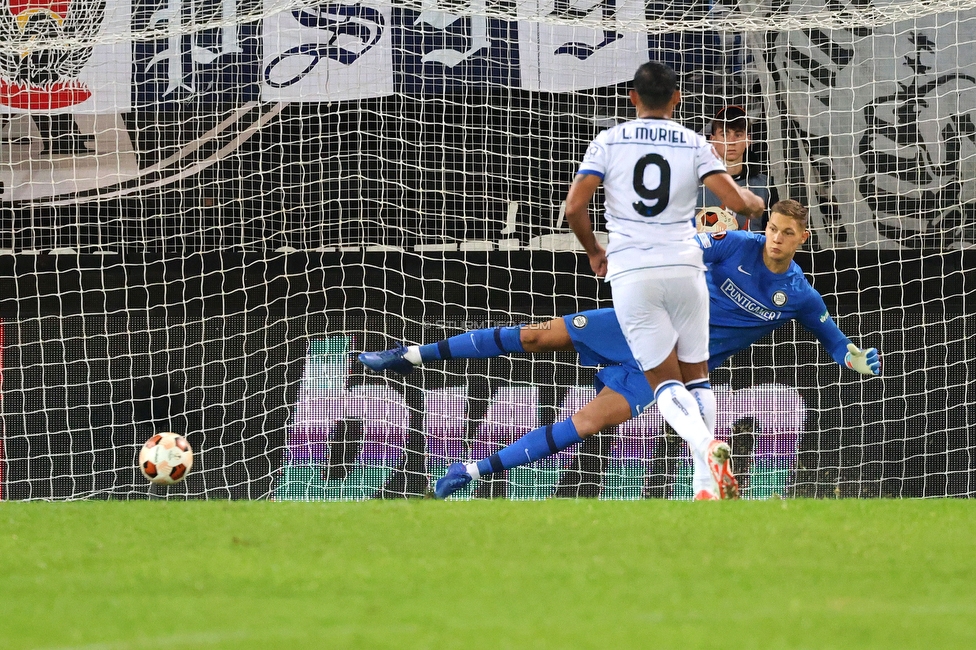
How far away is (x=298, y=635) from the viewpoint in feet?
9.48

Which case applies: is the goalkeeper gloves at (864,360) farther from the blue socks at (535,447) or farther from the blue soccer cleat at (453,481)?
the blue soccer cleat at (453,481)

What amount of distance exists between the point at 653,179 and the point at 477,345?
1.97m

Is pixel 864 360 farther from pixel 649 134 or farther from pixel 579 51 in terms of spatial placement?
pixel 579 51

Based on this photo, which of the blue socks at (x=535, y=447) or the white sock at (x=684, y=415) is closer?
the white sock at (x=684, y=415)

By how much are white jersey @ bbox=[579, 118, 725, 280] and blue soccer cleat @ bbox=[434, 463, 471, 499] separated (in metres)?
1.81

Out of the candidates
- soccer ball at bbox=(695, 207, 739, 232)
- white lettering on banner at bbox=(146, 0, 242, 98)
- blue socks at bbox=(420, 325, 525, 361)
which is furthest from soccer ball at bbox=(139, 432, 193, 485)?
white lettering on banner at bbox=(146, 0, 242, 98)

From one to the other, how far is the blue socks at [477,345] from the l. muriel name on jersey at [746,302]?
1143 mm

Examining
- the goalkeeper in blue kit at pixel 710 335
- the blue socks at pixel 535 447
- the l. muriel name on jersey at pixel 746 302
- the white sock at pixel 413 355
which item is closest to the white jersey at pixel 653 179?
the goalkeeper in blue kit at pixel 710 335

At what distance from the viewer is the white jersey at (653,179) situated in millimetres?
5617

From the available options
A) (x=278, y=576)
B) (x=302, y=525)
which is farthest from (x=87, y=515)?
(x=278, y=576)

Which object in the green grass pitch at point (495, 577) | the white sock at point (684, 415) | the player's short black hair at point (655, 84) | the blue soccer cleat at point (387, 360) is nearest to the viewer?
the green grass pitch at point (495, 577)

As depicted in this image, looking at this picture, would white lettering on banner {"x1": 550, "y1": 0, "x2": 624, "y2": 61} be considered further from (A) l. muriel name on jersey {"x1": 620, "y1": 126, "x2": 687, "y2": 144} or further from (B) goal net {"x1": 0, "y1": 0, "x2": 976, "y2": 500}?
(A) l. muriel name on jersey {"x1": 620, "y1": 126, "x2": 687, "y2": 144}

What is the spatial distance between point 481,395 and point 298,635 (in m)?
6.58

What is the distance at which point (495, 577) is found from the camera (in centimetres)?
364
